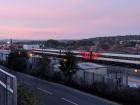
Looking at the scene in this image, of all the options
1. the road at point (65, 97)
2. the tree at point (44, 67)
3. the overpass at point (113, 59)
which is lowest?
the overpass at point (113, 59)

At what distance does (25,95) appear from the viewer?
7.82 m

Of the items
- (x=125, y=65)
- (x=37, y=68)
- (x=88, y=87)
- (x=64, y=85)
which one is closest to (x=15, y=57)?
(x=37, y=68)

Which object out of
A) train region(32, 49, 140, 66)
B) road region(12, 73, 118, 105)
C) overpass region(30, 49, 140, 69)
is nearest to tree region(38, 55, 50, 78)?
road region(12, 73, 118, 105)

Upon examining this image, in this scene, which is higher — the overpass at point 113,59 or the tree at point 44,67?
the tree at point 44,67

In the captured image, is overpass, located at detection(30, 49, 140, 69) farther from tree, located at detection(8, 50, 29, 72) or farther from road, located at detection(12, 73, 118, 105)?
road, located at detection(12, 73, 118, 105)

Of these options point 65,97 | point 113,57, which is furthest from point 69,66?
point 113,57

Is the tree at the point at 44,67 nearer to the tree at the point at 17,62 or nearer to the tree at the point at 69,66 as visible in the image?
the tree at the point at 69,66

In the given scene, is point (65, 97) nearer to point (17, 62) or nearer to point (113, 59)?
point (17, 62)

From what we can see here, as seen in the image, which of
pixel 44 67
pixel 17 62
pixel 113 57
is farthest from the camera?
pixel 113 57

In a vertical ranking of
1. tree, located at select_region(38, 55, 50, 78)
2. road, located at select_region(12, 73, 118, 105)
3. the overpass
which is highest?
tree, located at select_region(38, 55, 50, 78)

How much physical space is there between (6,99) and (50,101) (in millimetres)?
19442

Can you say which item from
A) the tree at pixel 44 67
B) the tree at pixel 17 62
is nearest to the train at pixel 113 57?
the tree at pixel 17 62

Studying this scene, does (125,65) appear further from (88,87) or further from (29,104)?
(29,104)

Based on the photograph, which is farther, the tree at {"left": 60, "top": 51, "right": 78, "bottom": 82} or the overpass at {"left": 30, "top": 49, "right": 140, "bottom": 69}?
the overpass at {"left": 30, "top": 49, "right": 140, "bottom": 69}
